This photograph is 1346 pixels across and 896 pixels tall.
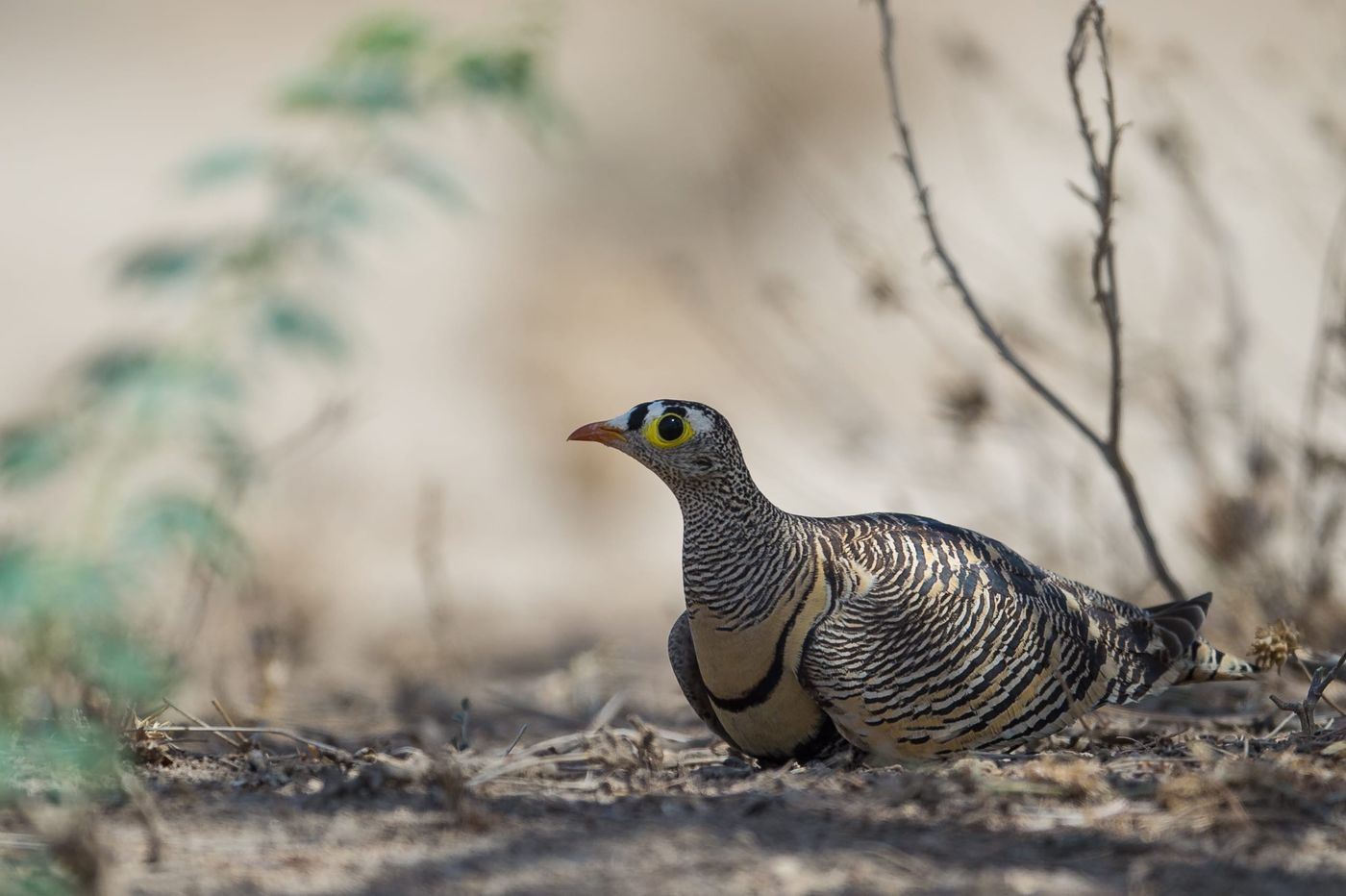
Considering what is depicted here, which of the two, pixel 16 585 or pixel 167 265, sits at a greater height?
pixel 167 265

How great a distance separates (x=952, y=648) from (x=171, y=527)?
227 centimetres

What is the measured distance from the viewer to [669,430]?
172 inches

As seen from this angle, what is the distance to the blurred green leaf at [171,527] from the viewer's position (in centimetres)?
267

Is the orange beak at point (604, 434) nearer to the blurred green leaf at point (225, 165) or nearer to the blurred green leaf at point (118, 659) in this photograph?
the blurred green leaf at point (225, 165)

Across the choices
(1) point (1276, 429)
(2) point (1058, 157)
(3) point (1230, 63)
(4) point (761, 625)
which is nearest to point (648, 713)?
(4) point (761, 625)

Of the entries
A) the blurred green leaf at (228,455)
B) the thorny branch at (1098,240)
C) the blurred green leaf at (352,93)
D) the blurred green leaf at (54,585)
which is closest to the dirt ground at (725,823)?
the blurred green leaf at (54,585)

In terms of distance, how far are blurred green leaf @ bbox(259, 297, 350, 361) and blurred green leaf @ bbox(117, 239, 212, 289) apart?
0.21m

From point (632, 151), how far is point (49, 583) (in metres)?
12.1

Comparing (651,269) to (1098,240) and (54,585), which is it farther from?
(54,585)

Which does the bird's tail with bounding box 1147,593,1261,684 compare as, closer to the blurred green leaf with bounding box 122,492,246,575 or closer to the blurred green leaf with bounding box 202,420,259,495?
the blurred green leaf with bounding box 202,420,259,495

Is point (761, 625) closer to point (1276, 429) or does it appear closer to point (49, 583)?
point (49, 583)

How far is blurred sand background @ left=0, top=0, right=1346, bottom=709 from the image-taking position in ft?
32.6

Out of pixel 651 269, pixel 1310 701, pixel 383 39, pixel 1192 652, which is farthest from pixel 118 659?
pixel 651 269

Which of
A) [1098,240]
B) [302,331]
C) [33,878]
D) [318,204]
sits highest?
[1098,240]
